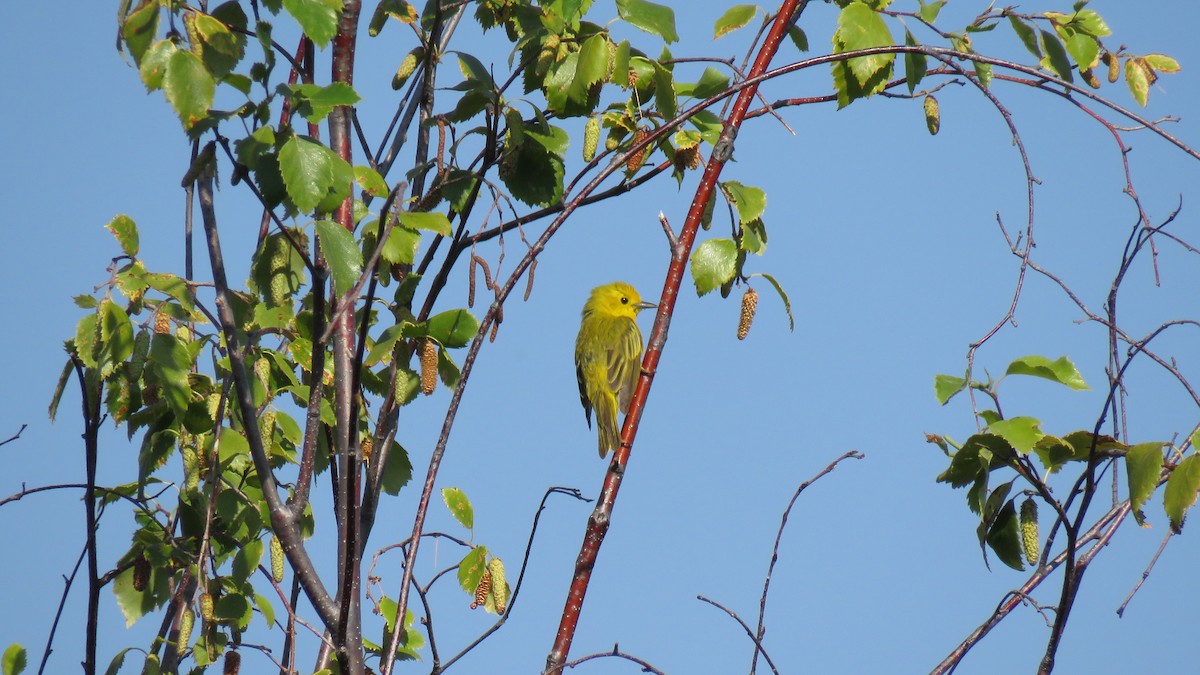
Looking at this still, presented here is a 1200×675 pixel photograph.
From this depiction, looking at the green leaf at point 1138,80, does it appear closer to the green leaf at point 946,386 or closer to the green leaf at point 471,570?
the green leaf at point 946,386

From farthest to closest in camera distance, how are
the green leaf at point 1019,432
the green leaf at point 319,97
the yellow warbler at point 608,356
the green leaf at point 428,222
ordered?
the yellow warbler at point 608,356, the green leaf at point 428,222, the green leaf at point 1019,432, the green leaf at point 319,97

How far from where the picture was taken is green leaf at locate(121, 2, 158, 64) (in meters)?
2.18

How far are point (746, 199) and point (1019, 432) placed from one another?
0.94m

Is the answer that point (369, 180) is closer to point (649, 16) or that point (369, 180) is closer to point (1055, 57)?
point (649, 16)

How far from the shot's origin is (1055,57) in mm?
2875

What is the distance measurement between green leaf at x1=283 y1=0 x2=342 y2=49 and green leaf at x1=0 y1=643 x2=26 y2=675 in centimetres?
208

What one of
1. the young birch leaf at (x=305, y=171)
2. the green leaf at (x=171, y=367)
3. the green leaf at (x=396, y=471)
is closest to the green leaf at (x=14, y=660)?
the green leaf at (x=171, y=367)

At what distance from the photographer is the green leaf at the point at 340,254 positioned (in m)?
2.26

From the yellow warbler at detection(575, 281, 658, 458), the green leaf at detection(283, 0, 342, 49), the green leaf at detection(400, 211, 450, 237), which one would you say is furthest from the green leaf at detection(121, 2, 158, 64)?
the yellow warbler at detection(575, 281, 658, 458)

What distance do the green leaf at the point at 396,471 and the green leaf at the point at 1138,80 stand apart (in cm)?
224

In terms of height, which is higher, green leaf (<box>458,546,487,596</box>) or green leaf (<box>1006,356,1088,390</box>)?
Answer: green leaf (<box>1006,356,1088,390</box>)

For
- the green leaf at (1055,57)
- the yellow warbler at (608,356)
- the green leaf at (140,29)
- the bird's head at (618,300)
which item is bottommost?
the green leaf at (140,29)

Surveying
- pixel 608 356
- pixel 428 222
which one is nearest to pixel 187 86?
pixel 428 222

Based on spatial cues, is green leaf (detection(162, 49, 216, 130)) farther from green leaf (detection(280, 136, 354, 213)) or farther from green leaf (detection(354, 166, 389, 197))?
green leaf (detection(354, 166, 389, 197))
